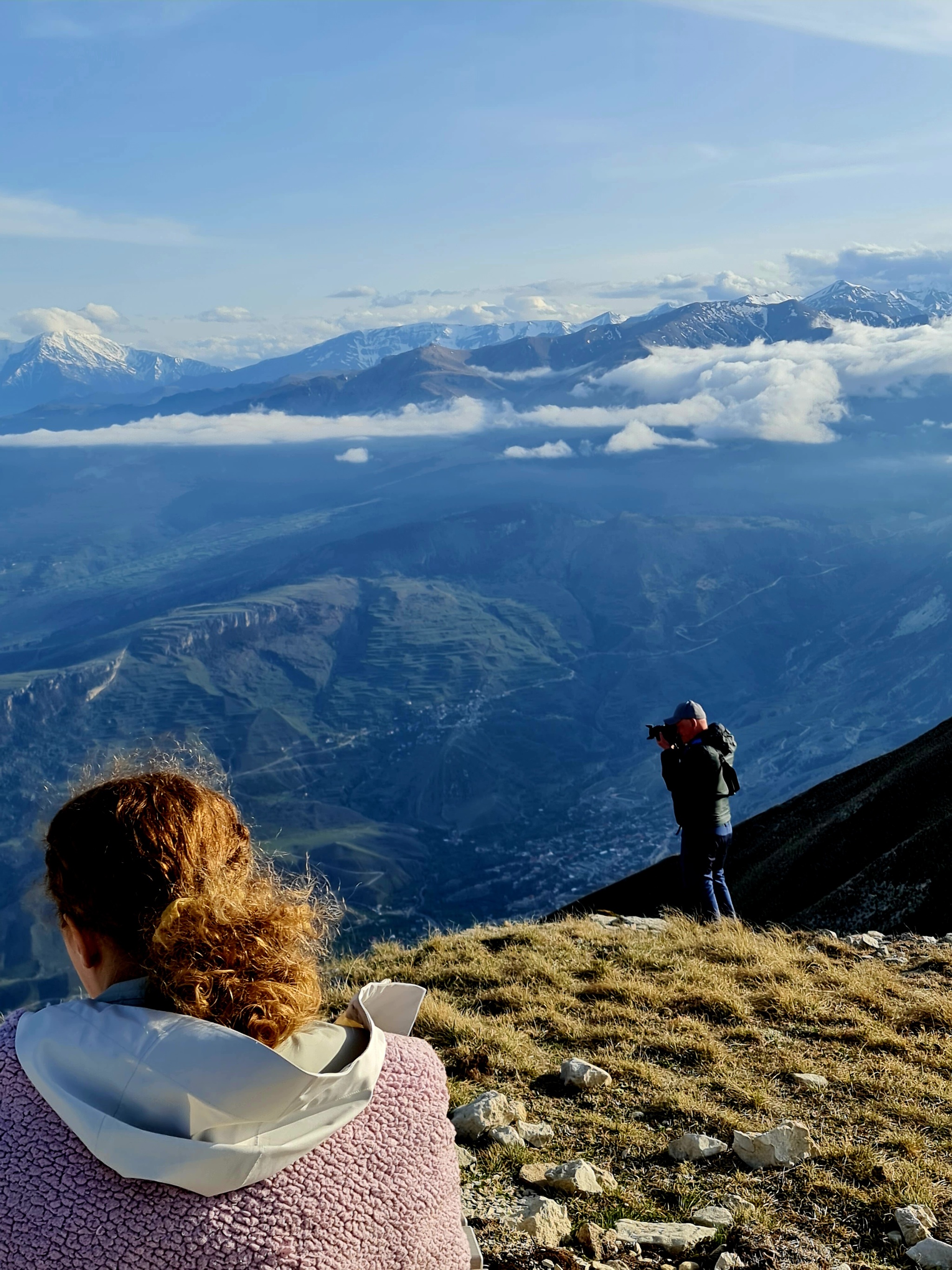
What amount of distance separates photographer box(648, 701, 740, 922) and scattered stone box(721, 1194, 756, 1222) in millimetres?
7160

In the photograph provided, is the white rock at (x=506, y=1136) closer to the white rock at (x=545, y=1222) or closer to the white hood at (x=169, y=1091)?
the white rock at (x=545, y=1222)

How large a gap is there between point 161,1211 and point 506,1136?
13.5 ft

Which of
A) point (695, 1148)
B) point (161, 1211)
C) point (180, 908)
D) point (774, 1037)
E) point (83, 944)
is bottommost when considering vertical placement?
point (774, 1037)

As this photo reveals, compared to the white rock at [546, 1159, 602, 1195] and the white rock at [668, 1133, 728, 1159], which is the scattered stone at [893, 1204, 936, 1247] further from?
the white rock at [546, 1159, 602, 1195]

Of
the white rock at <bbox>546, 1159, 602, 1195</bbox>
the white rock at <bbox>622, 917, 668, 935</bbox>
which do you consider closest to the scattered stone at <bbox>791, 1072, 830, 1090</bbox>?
the white rock at <bbox>546, 1159, 602, 1195</bbox>

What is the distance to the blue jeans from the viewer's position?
1339 cm

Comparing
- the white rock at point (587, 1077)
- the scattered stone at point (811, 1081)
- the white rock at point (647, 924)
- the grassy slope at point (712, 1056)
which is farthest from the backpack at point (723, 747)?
the white rock at point (587, 1077)

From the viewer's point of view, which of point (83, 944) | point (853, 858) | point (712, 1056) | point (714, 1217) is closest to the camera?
point (83, 944)

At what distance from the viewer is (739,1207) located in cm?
564

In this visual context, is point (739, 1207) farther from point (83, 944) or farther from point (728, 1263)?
point (83, 944)

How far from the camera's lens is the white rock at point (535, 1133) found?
6.50m

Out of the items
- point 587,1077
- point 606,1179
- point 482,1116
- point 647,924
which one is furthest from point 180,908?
point 647,924

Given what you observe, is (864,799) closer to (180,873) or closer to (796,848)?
(796,848)

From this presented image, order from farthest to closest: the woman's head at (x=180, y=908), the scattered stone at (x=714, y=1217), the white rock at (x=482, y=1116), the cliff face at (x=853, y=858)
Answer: the cliff face at (x=853, y=858) → the white rock at (x=482, y=1116) → the scattered stone at (x=714, y=1217) → the woman's head at (x=180, y=908)
